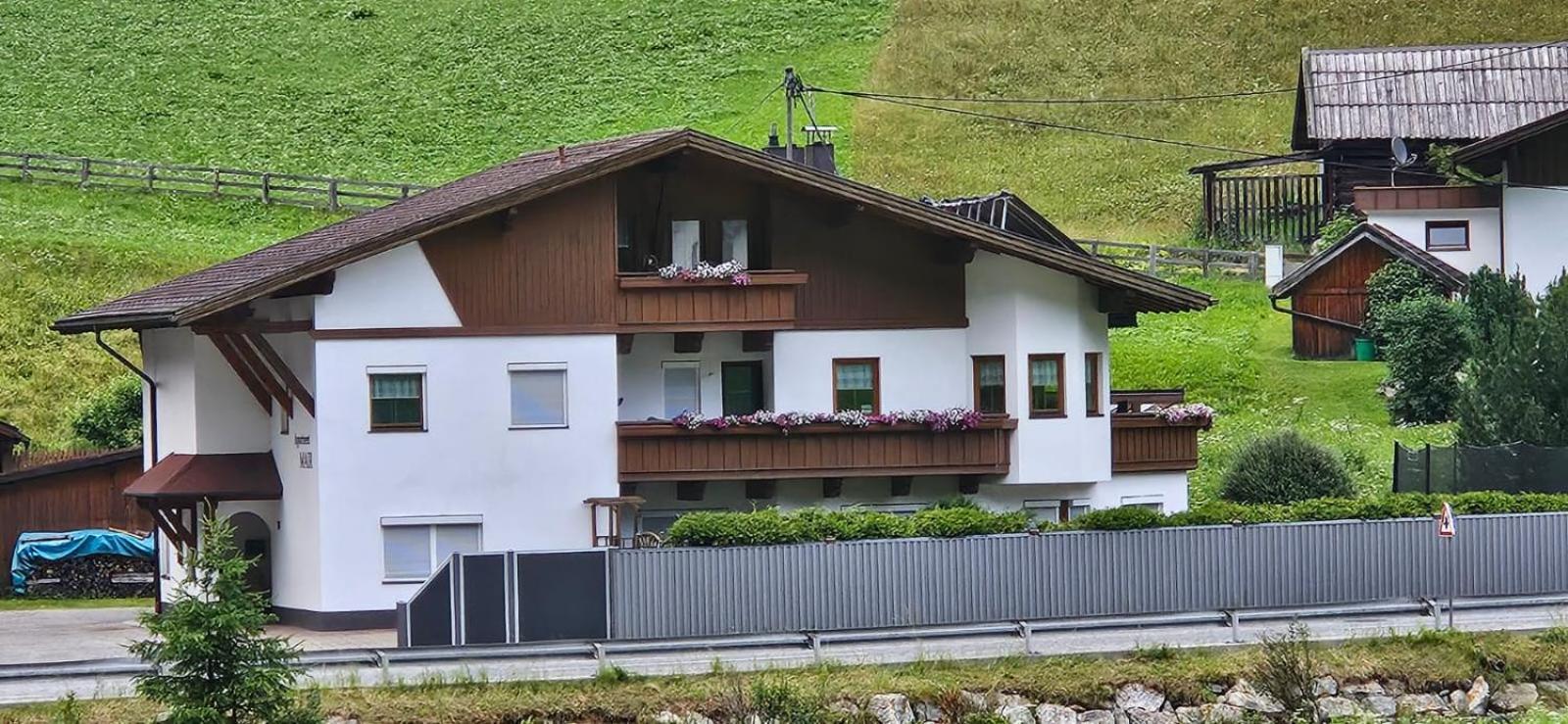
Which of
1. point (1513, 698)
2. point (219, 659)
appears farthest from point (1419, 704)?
point (219, 659)

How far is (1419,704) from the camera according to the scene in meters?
32.6

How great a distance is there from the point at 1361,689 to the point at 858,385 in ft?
43.7

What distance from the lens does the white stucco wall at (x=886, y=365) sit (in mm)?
43531

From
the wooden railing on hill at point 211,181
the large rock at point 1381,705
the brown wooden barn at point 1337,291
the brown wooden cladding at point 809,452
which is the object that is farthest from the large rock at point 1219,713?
the wooden railing on hill at point 211,181

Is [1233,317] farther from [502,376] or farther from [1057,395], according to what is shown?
[502,376]

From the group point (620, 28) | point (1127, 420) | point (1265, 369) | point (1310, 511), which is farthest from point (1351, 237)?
point (620, 28)

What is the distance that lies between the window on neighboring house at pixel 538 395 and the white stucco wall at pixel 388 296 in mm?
1359

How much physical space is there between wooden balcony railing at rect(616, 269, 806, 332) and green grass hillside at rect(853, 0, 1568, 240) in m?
43.6

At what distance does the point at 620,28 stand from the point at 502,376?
67.1 metres

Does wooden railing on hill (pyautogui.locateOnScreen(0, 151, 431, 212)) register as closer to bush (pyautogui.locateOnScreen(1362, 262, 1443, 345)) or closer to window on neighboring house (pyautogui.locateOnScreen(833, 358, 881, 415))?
bush (pyautogui.locateOnScreen(1362, 262, 1443, 345))

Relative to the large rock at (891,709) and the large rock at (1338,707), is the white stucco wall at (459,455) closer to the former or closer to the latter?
the large rock at (891,709)

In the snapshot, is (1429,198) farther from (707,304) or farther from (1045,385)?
(707,304)

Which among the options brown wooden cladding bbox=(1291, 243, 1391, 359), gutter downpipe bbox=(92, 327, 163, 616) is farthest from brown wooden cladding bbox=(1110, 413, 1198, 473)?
brown wooden cladding bbox=(1291, 243, 1391, 359)

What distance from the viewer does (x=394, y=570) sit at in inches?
1608
